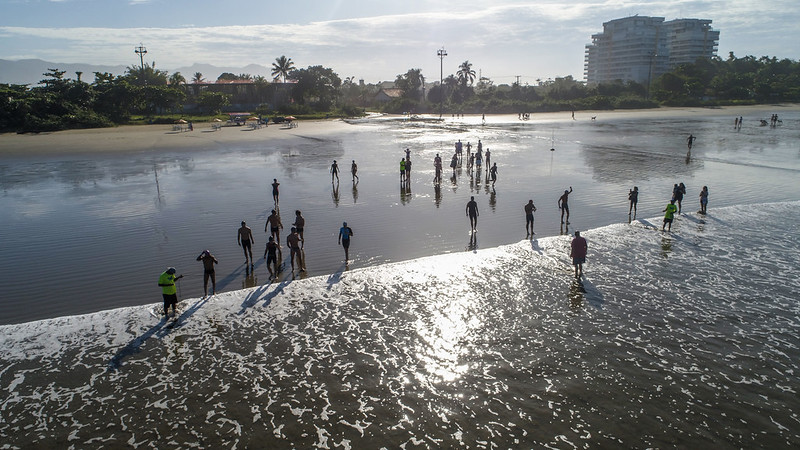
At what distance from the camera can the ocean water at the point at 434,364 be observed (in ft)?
23.7

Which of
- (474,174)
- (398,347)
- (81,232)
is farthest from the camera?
(474,174)

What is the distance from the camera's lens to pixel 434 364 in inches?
352

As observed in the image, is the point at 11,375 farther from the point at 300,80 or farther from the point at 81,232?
the point at 300,80

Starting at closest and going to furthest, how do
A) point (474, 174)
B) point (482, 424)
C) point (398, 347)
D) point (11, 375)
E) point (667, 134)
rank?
point (482, 424), point (11, 375), point (398, 347), point (474, 174), point (667, 134)

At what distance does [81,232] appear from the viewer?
16922 millimetres

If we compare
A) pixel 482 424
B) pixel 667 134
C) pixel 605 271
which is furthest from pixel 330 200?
pixel 667 134

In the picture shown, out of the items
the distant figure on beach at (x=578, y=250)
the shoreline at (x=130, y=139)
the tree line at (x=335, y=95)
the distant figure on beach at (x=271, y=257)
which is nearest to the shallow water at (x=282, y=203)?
the distant figure on beach at (x=271, y=257)

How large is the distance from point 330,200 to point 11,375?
14.1m

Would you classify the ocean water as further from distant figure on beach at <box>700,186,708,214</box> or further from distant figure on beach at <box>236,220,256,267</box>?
distant figure on beach at <box>700,186,708,214</box>

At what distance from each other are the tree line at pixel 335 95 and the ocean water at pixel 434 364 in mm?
60993

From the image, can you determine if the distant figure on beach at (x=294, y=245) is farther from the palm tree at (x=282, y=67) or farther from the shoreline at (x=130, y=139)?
the palm tree at (x=282, y=67)

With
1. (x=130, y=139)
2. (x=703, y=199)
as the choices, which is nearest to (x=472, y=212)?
(x=703, y=199)

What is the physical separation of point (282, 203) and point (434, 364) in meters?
13.9

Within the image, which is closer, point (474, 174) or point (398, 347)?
point (398, 347)
